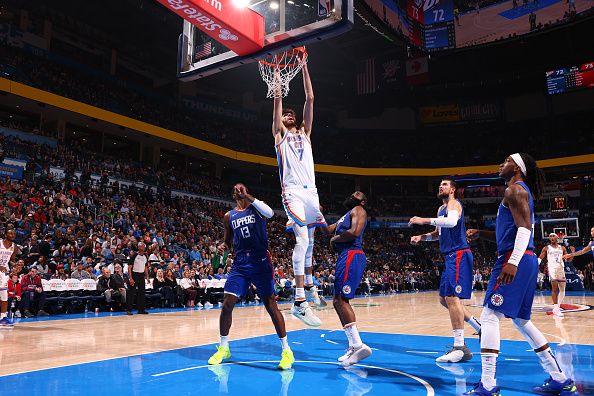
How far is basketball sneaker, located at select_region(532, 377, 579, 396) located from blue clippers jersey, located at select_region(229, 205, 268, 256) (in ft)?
10.5

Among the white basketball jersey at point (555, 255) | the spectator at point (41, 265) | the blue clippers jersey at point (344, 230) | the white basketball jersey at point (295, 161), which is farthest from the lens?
the spectator at point (41, 265)

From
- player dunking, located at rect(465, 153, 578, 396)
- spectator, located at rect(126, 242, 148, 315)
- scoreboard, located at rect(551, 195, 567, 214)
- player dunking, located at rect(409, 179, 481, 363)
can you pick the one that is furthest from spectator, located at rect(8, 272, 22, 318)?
scoreboard, located at rect(551, 195, 567, 214)

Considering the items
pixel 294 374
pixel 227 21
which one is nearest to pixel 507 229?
pixel 294 374

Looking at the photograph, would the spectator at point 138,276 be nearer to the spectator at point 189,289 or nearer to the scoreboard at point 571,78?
the spectator at point 189,289

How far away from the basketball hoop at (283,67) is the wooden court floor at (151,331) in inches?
Result: 159

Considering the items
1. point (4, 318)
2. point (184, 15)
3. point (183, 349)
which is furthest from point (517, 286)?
point (4, 318)

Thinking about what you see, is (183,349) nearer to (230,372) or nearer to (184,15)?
(230,372)

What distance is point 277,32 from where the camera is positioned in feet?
21.3

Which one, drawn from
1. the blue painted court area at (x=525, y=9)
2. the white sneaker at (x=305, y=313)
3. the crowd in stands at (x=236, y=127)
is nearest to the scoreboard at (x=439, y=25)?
the blue painted court area at (x=525, y=9)

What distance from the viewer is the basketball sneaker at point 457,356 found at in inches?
219

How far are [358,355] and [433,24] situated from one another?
23637mm

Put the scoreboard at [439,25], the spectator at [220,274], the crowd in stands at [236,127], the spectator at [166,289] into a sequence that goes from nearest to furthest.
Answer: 1. the spectator at [166,289]
2. the spectator at [220,274]
3. the crowd in stands at [236,127]
4. the scoreboard at [439,25]

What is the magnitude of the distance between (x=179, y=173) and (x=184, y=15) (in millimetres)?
22117

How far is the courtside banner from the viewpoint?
6.23 meters
